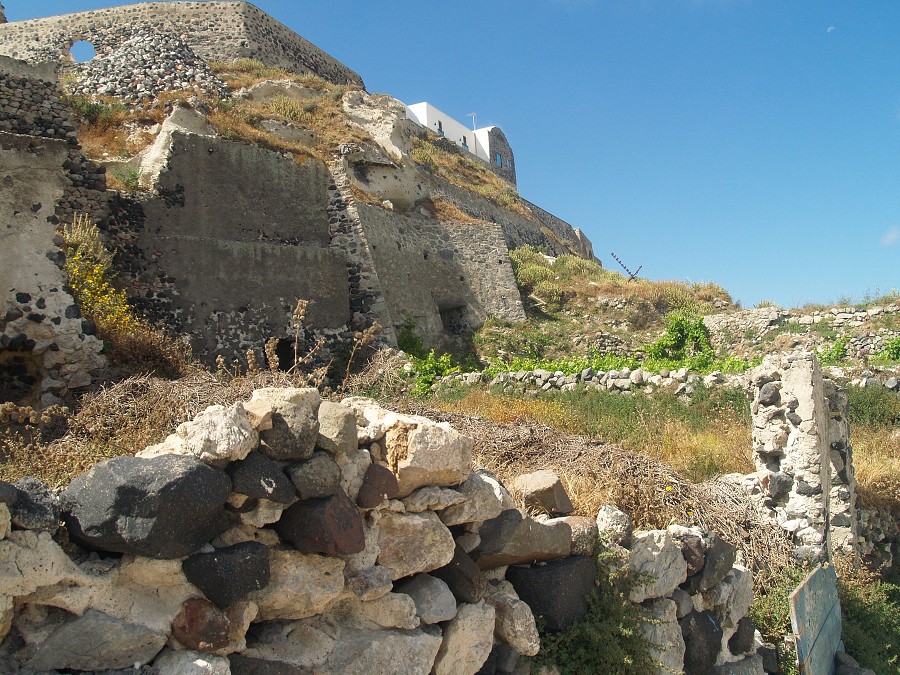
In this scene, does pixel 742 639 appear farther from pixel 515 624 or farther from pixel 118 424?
pixel 118 424

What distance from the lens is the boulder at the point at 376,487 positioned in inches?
123

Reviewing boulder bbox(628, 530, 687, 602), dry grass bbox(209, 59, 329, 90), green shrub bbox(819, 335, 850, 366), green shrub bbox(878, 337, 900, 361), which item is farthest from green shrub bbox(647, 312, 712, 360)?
boulder bbox(628, 530, 687, 602)

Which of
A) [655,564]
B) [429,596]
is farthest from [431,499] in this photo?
[655,564]

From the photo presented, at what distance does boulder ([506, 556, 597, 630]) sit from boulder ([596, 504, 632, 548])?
1.29 ft

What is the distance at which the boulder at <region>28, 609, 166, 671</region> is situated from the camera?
221 centimetres

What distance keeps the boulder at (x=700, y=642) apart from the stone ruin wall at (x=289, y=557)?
0.52 metres

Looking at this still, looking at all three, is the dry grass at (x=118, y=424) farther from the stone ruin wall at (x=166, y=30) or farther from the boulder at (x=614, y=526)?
the stone ruin wall at (x=166, y=30)

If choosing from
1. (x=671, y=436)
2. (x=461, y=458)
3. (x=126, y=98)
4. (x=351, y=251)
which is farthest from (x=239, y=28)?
(x=461, y=458)

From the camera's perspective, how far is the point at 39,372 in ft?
25.8

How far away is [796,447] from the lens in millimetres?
6496

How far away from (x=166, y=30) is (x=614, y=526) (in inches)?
1043

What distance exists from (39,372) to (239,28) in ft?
68.1

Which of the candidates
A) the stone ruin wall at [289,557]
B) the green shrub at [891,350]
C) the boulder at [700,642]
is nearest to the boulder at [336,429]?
the stone ruin wall at [289,557]

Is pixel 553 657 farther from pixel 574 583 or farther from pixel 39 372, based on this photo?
pixel 39 372
